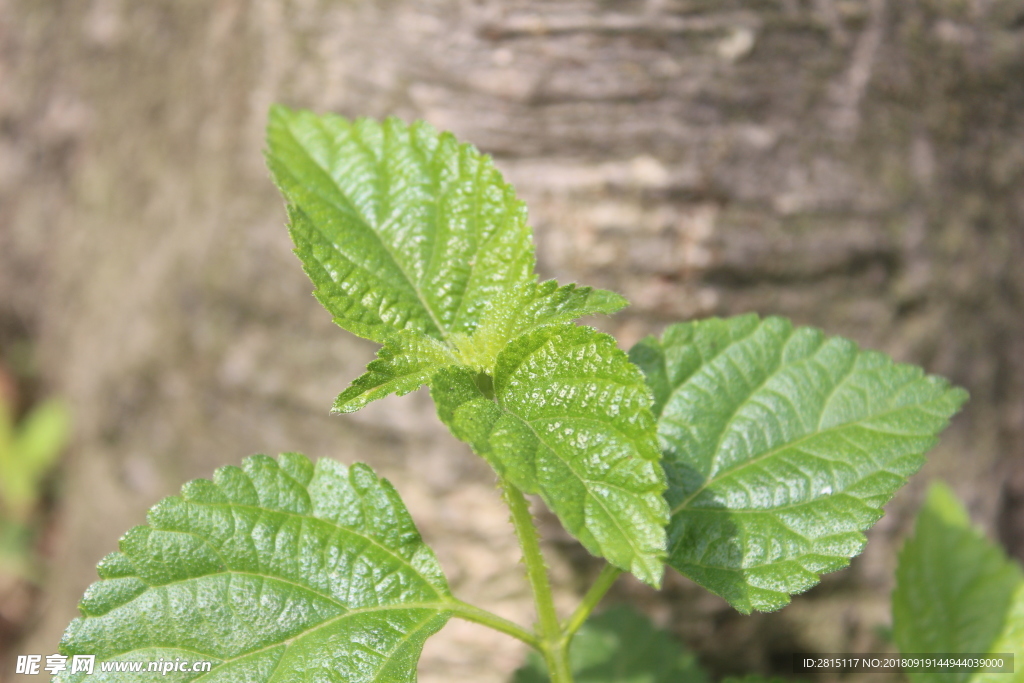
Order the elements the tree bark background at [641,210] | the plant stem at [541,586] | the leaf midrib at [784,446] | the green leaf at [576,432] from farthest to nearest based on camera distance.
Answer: the tree bark background at [641,210] < the leaf midrib at [784,446] < the plant stem at [541,586] < the green leaf at [576,432]

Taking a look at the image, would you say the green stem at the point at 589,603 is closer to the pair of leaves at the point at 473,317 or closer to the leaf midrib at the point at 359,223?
the pair of leaves at the point at 473,317

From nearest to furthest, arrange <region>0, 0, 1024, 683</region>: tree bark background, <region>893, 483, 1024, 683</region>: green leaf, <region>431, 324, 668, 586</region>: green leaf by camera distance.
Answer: <region>431, 324, 668, 586</region>: green leaf → <region>893, 483, 1024, 683</region>: green leaf → <region>0, 0, 1024, 683</region>: tree bark background

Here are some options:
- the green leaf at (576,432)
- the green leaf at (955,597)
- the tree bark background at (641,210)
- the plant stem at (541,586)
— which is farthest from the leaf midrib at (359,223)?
the green leaf at (955,597)

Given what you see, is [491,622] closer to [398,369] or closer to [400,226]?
[398,369]

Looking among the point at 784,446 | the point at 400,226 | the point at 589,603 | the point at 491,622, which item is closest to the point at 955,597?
the point at 784,446

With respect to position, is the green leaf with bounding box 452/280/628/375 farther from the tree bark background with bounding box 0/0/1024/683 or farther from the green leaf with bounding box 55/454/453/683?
the tree bark background with bounding box 0/0/1024/683

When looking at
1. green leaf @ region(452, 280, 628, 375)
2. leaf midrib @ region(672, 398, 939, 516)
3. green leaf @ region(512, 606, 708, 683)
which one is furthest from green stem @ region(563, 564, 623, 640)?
green leaf @ region(512, 606, 708, 683)
